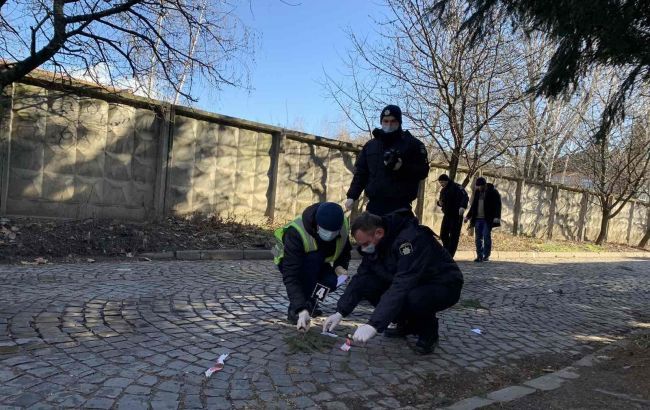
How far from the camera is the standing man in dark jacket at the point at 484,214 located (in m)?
11.5

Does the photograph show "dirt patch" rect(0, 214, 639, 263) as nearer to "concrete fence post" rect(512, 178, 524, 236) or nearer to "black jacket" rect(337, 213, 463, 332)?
"black jacket" rect(337, 213, 463, 332)

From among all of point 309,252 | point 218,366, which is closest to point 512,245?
point 309,252

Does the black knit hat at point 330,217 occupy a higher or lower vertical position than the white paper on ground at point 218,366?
higher

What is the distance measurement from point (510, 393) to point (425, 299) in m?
0.88

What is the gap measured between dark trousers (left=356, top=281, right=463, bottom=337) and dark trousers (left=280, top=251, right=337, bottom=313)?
1.83 ft

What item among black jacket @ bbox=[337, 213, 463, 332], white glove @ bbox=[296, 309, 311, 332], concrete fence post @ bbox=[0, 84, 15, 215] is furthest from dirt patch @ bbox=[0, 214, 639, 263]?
black jacket @ bbox=[337, 213, 463, 332]

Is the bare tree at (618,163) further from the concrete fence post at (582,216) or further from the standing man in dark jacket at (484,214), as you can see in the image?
the standing man in dark jacket at (484,214)

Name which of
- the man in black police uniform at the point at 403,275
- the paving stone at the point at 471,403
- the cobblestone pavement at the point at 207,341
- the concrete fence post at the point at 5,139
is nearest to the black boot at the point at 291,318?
the cobblestone pavement at the point at 207,341

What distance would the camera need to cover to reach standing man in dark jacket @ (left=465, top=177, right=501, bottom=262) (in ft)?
37.8

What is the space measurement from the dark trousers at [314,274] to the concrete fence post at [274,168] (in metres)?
7.95

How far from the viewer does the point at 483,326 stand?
215 inches

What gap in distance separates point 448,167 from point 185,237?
30.5 ft

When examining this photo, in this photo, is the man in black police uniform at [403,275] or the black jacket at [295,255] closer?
the man in black police uniform at [403,275]

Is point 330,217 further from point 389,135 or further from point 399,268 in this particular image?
point 389,135
